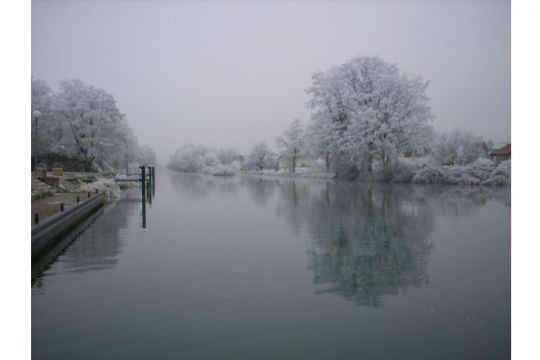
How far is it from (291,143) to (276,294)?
166 feet

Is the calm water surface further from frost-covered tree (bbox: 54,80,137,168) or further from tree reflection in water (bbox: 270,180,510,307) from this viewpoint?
frost-covered tree (bbox: 54,80,137,168)

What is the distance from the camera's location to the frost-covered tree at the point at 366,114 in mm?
26203

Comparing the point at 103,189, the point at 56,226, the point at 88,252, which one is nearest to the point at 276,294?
the point at 88,252

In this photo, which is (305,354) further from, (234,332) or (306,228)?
(306,228)

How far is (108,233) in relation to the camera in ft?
26.8

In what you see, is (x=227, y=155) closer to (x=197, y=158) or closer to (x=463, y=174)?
(x=197, y=158)

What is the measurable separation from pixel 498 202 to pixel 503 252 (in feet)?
28.3

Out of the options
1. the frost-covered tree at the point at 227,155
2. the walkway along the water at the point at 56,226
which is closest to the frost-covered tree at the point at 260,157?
the frost-covered tree at the point at 227,155

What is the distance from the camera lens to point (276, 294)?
14.1 feet

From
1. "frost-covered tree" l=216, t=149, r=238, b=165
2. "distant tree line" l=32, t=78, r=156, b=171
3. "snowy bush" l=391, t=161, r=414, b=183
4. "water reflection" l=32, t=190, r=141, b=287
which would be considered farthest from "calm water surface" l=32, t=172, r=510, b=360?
"frost-covered tree" l=216, t=149, r=238, b=165

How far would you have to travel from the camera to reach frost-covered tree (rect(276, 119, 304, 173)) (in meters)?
54.5

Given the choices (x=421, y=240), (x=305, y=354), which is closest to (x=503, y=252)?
(x=421, y=240)

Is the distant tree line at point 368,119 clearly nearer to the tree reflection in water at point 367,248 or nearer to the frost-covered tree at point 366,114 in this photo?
the frost-covered tree at point 366,114
